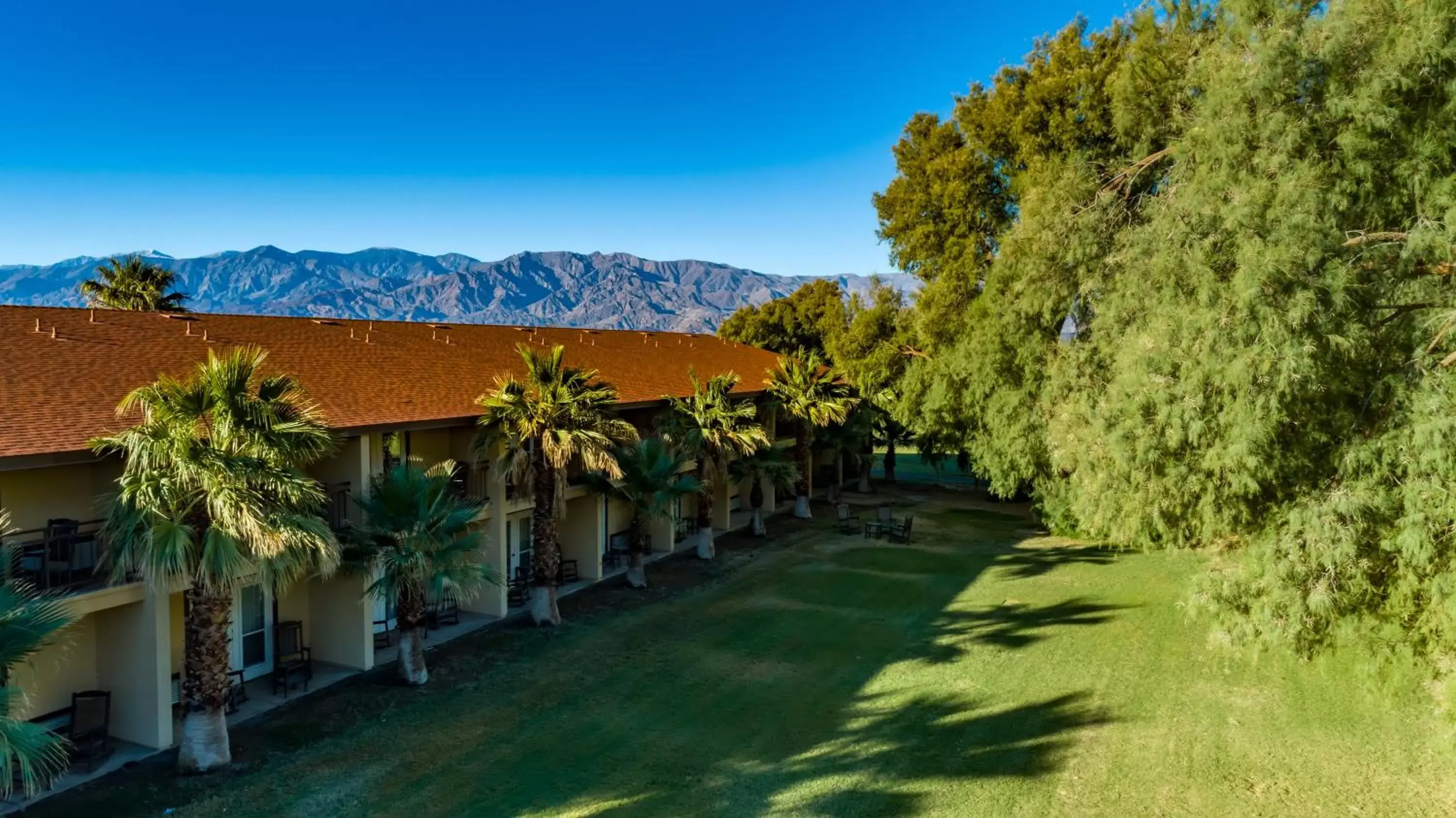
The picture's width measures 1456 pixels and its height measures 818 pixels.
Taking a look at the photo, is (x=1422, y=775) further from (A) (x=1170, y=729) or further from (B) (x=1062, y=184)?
(B) (x=1062, y=184)

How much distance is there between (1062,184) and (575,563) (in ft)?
55.8

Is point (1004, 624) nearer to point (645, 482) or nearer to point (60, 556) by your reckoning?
point (645, 482)

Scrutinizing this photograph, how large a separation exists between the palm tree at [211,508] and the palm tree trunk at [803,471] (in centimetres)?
2348

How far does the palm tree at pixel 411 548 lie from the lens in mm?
14500

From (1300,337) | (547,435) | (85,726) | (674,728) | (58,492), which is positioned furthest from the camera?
(547,435)

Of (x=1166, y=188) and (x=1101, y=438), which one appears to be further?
(x=1166, y=188)

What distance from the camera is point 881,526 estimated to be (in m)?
31.2

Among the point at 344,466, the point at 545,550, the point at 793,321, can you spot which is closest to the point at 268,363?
the point at 344,466

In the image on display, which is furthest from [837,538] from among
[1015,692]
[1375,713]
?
[1375,713]

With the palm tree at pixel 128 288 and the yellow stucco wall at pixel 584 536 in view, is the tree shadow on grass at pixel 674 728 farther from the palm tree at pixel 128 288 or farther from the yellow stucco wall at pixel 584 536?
the palm tree at pixel 128 288

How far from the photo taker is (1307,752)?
13219 mm

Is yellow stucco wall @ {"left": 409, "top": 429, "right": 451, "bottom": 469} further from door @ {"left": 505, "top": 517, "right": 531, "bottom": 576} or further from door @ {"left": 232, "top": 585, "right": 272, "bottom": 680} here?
door @ {"left": 232, "top": 585, "right": 272, "bottom": 680}

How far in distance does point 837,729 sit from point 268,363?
1426cm

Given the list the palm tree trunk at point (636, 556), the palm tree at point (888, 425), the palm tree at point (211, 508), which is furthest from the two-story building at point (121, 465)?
the palm tree at point (888, 425)
